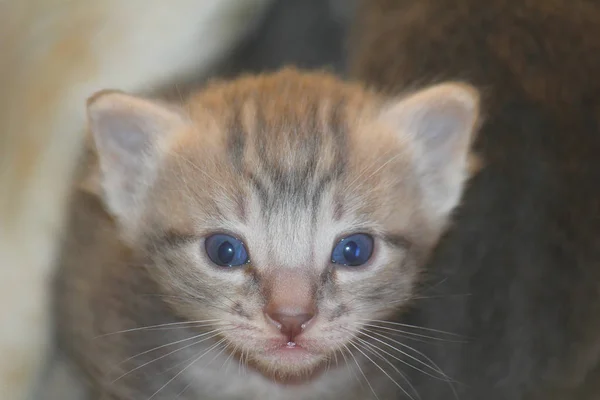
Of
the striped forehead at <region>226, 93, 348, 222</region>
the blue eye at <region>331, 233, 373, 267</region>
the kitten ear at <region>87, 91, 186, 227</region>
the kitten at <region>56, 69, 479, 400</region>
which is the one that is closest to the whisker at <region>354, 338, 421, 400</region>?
the kitten at <region>56, 69, 479, 400</region>

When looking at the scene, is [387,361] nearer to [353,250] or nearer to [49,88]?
[353,250]

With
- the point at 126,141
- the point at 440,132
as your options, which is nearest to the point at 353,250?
the point at 440,132

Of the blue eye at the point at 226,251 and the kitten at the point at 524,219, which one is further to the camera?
the kitten at the point at 524,219

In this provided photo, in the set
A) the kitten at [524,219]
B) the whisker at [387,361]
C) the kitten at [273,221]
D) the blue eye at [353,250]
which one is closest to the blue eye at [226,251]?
the kitten at [273,221]

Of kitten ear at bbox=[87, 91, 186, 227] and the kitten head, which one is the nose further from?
kitten ear at bbox=[87, 91, 186, 227]

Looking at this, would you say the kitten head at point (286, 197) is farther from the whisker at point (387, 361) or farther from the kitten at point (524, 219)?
the kitten at point (524, 219)

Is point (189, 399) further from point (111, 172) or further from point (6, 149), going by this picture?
point (6, 149)
